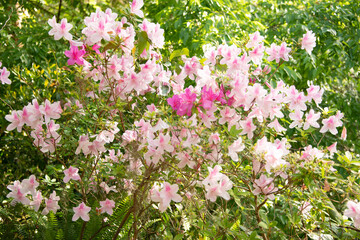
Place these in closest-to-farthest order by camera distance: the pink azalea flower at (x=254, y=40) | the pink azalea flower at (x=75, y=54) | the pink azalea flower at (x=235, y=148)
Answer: the pink azalea flower at (x=235, y=148), the pink azalea flower at (x=75, y=54), the pink azalea flower at (x=254, y=40)

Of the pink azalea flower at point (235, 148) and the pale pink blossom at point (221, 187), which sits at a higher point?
the pink azalea flower at point (235, 148)

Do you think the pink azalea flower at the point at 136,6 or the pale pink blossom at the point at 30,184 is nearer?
the pink azalea flower at the point at 136,6

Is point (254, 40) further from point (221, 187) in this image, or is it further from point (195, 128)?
point (221, 187)

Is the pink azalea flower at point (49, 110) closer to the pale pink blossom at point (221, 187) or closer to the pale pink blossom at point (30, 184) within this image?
the pale pink blossom at point (30, 184)

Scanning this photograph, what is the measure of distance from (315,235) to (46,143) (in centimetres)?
142

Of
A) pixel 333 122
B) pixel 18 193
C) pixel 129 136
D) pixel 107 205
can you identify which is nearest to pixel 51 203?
pixel 18 193

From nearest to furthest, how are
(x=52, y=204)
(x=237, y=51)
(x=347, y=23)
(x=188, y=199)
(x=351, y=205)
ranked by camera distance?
1. (x=351, y=205)
2. (x=237, y=51)
3. (x=188, y=199)
4. (x=52, y=204)
5. (x=347, y=23)

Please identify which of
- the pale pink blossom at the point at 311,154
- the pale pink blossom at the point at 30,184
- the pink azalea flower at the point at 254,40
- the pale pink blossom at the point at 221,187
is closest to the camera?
the pale pink blossom at the point at 221,187

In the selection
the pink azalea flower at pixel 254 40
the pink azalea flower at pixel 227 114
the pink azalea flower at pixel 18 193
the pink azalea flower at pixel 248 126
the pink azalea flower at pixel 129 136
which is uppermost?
the pink azalea flower at pixel 254 40

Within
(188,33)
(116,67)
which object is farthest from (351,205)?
(188,33)

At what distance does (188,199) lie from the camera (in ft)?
6.76

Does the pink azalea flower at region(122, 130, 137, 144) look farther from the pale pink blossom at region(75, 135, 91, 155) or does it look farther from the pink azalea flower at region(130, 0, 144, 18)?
the pink azalea flower at region(130, 0, 144, 18)

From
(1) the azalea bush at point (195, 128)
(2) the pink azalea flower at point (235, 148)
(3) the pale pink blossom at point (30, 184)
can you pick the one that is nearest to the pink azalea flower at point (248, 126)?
(1) the azalea bush at point (195, 128)

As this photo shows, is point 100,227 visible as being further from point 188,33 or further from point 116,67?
point 188,33
